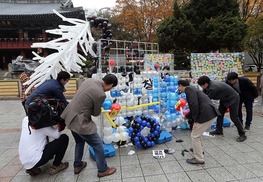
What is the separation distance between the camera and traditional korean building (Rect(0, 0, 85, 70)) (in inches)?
893

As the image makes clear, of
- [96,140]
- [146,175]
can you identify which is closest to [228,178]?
[146,175]

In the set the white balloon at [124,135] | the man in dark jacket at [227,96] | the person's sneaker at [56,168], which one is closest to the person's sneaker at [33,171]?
the person's sneaker at [56,168]

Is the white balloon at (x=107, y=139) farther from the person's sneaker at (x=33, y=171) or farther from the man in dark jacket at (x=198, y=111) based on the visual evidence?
the man in dark jacket at (x=198, y=111)

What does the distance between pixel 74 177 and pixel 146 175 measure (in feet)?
3.71

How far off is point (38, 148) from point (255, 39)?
16.2 metres

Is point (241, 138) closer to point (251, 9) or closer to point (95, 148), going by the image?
point (95, 148)

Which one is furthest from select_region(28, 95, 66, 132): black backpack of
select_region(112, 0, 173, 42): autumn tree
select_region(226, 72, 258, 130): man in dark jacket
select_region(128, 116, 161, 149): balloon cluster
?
select_region(112, 0, 173, 42): autumn tree

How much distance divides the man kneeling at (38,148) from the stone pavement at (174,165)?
199mm

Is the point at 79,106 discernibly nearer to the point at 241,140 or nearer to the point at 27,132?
the point at 27,132

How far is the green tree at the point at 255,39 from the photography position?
39.1 feet

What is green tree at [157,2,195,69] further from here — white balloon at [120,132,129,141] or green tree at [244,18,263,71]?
white balloon at [120,132,129,141]

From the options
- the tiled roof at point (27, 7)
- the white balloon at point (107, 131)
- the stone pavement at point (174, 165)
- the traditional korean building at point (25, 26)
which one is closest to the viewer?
the stone pavement at point (174, 165)

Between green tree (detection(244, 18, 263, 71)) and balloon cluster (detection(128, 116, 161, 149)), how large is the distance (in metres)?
10.9

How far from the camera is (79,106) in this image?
288 centimetres
